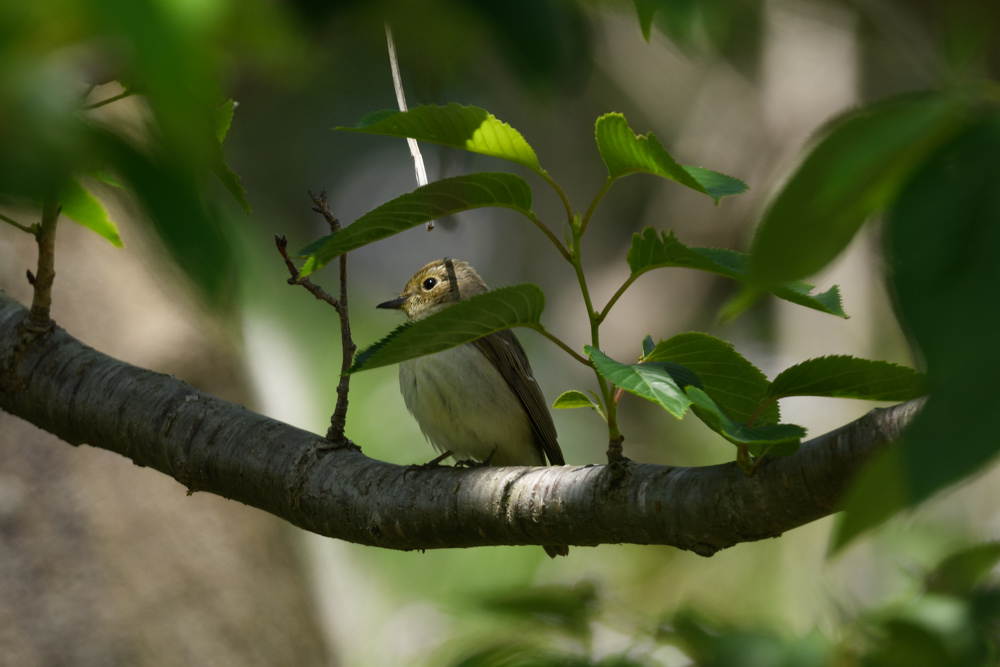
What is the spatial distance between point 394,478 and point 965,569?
1.46 meters

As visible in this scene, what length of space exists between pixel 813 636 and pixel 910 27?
8333 mm

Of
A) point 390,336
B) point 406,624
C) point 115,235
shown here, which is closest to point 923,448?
point 390,336

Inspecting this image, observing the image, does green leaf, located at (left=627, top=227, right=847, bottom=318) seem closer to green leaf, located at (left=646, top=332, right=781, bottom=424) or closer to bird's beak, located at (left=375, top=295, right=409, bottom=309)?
green leaf, located at (left=646, top=332, right=781, bottom=424)

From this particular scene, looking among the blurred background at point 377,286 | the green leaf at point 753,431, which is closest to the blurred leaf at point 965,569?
the blurred background at point 377,286

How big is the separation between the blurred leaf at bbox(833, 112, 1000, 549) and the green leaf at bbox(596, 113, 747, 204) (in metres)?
0.75

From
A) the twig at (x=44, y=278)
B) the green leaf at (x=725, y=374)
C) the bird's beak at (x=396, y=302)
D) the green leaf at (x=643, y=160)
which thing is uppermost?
the bird's beak at (x=396, y=302)

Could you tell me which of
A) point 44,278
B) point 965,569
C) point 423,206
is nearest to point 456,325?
point 423,206

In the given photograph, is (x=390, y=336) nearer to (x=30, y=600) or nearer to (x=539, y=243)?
(x=30, y=600)

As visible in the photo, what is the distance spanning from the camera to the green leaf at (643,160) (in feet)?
4.35

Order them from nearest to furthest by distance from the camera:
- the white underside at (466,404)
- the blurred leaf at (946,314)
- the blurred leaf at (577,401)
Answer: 1. the blurred leaf at (946,314)
2. the blurred leaf at (577,401)
3. the white underside at (466,404)

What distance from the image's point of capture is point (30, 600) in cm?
479

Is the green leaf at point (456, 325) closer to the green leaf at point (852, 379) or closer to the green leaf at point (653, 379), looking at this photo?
the green leaf at point (653, 379)

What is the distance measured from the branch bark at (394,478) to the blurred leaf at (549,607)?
38 cm

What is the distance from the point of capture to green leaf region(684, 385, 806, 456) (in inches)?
50.4
